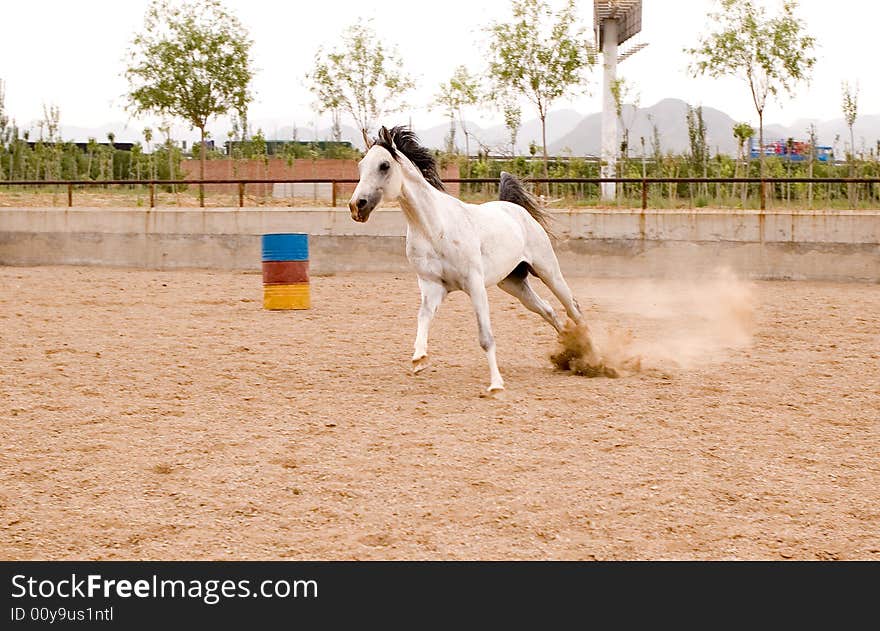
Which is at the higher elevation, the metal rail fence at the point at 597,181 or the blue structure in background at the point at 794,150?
the blue structure in background at the point at 794,150

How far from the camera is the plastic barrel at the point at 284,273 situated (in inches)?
451

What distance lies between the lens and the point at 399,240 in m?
16.0

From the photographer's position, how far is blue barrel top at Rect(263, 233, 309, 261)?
37.7ft

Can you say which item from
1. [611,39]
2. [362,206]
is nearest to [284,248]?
[362,206]

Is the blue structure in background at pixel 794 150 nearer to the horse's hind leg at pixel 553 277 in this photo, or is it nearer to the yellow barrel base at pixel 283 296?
the yellow barrel base at pixel 283 296

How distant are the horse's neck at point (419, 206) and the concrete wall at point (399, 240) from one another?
7.93 metres

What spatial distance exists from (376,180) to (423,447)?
2.02 m

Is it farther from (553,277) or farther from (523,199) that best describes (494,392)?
(523,199)

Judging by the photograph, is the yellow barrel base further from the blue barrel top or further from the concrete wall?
the concrete wall

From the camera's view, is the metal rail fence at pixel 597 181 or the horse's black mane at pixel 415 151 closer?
the horse's black mane at pixel 415 151

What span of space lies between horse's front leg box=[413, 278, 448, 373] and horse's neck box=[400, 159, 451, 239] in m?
0.34

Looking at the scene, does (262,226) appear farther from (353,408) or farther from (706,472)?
(706,472)

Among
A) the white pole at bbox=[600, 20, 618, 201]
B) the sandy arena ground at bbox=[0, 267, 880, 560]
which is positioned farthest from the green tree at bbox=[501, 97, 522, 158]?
the sandy arena ground at bbox=[0, 267, 880, 560]

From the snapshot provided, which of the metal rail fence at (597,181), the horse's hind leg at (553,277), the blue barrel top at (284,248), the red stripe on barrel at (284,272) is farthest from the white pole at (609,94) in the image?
the horse's hind leg at (553,277)
